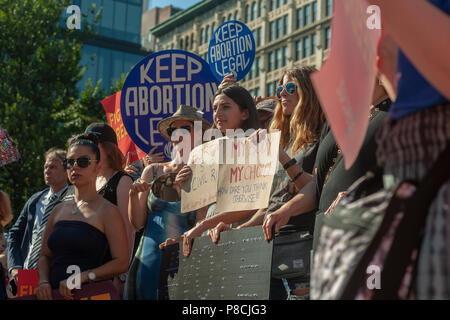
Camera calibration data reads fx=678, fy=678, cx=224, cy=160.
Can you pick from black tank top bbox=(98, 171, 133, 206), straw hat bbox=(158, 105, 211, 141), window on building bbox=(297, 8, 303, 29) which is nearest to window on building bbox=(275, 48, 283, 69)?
window on building bbox=(297, 8, 303, 29)

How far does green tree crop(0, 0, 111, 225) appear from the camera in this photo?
16.1 m

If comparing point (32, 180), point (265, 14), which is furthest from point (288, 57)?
point (32, 180)

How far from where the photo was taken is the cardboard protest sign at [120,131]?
7.36 metres

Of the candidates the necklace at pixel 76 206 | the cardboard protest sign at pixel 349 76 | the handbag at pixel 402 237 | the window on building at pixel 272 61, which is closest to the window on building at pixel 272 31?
the window on building at pixel 272 61

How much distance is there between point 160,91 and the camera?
659 centimetres

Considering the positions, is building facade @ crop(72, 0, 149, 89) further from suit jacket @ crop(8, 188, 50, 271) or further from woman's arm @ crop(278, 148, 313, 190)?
woman's arm @ crop(278, 148, 313, 190)

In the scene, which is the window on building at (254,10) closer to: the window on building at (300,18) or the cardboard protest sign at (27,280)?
the window on building at (300,18)

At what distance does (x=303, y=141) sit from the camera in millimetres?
4234

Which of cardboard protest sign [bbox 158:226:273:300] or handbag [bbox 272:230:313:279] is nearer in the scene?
cardboard protest sign [bbox 158:226:273:300]

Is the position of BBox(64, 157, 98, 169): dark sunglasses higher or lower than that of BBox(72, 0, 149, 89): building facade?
lower

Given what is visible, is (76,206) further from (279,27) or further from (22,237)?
(279,27)

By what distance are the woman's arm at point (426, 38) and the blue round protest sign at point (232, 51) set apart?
4957mm

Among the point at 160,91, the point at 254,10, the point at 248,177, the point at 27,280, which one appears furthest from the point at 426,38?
the point at 254,10

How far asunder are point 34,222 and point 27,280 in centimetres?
134
